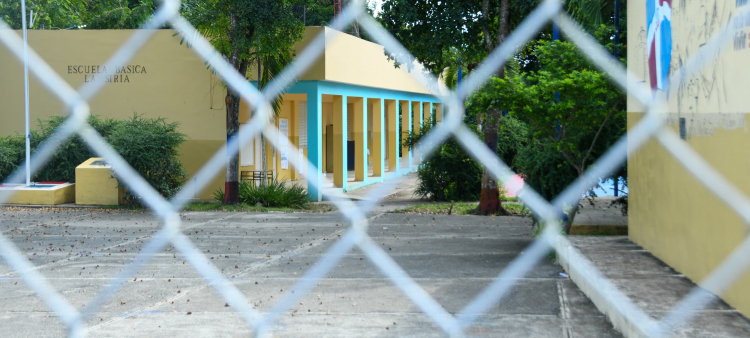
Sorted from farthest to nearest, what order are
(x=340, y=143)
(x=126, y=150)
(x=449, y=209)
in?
(x=340, y=143)
(x=126, y=150)
(x=449, y=209)

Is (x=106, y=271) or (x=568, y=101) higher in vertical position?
(x=568, y=101)

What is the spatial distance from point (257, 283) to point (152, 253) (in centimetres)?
209

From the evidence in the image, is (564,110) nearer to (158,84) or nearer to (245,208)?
(245,208)

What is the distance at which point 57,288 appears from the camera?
5578mm

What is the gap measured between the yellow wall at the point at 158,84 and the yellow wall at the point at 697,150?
367 inches

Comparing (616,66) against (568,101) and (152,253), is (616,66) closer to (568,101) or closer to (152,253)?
(568,101)

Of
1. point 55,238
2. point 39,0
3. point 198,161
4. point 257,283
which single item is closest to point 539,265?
point 257,283

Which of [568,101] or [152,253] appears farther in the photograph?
[152,253]

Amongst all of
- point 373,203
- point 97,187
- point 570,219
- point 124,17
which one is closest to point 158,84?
point 97,187

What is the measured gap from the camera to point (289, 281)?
19.2 feet

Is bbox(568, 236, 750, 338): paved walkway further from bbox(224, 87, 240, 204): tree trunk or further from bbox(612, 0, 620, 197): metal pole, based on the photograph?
bbox(224, 87, 240, 204): tree trunk

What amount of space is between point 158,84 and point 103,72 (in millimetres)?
1066

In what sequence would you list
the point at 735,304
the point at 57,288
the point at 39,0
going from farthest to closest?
1. the point at 39,0
2. the point at 57,288
3. the point at 735,304

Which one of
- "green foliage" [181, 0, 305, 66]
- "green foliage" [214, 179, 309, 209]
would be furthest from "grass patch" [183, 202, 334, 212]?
"green foliage" [181, 0, 305, 66]
